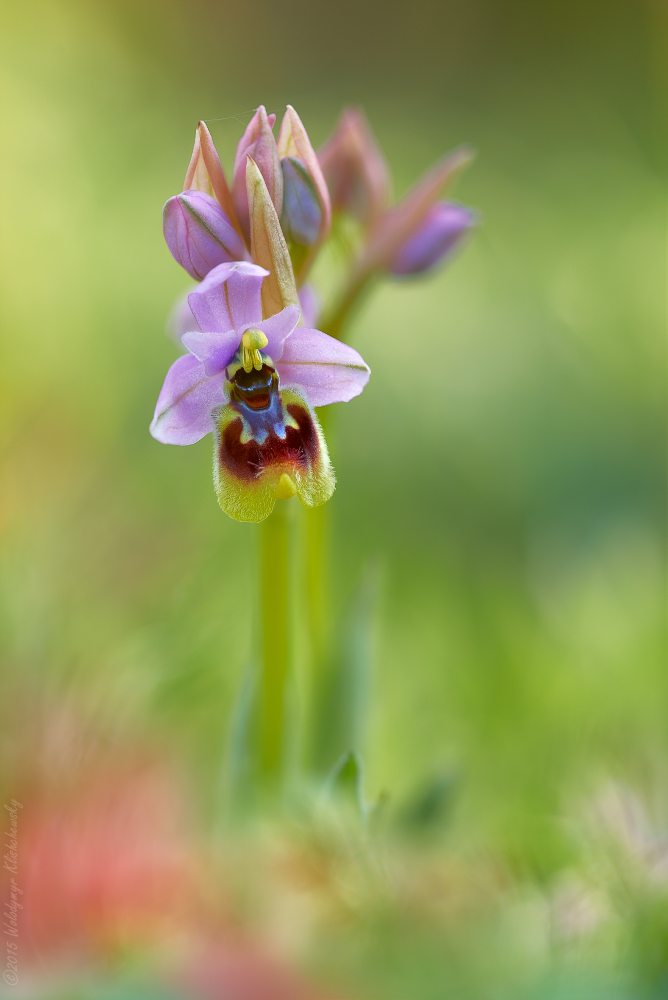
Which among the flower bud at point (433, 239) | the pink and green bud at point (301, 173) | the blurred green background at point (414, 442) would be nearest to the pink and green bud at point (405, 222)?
the flower bud at point (433, 239)

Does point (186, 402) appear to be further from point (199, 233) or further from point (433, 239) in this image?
point (433, 239)

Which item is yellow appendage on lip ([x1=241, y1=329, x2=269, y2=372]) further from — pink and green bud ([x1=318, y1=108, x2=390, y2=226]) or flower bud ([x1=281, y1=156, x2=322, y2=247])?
pink and green bud ([x1=318, y1=108, x2=390, y2=226])

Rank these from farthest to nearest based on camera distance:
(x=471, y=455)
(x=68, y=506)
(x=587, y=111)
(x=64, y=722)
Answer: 1. (x=587, y=111)
2. (x=471, y=455)
3. (x=68, y=506)
4. (x=64, y=722)

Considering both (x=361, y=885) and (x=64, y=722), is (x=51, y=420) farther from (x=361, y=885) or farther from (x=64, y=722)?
(x=361, y=885)

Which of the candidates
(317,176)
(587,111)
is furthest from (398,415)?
(587,111)

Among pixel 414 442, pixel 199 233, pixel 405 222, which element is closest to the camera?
pixel 199 233

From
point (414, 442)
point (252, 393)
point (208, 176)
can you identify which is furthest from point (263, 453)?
point (414, 442)
